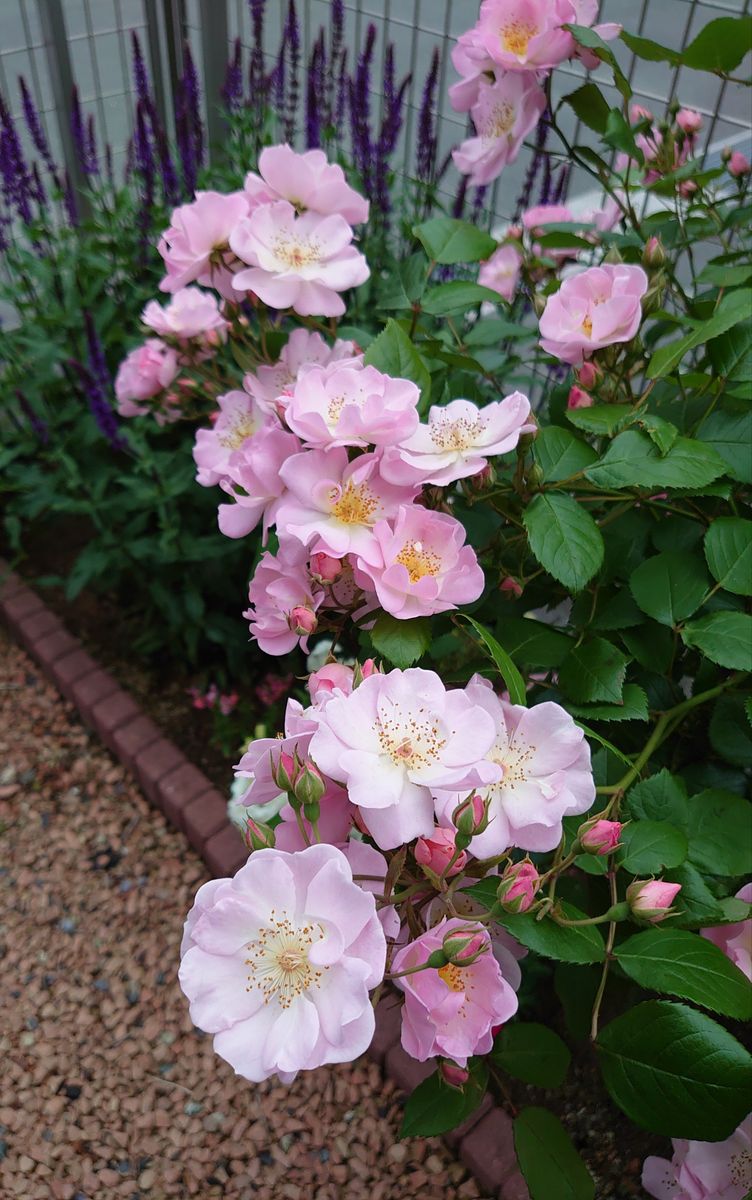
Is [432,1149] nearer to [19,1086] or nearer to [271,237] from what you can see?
[19,1086]

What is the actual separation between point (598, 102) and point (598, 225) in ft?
1.26

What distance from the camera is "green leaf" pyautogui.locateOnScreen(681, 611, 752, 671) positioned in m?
0.77

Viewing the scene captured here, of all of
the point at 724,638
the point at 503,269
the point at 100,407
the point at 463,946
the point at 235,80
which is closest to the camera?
the point at 463,946

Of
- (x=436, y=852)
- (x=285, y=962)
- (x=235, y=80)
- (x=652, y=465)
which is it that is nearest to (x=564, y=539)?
(x=652, y=465)

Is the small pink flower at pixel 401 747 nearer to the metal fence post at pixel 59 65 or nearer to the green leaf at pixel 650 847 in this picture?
the green leaf at pixel 650 847

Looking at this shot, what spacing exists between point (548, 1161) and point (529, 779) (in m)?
0.36

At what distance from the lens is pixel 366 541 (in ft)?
2.36

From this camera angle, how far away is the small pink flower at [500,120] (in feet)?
3.23

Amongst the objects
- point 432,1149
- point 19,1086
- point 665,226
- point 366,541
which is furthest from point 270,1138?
point 665,226

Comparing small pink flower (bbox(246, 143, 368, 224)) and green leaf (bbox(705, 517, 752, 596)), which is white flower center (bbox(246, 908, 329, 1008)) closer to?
green leaf (bbox(705, 517, 752, 596))

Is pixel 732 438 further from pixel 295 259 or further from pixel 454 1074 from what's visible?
pixel 454 1074

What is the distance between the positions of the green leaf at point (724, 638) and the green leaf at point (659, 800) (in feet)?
0.36

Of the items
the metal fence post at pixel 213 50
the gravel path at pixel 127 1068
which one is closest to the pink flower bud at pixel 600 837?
the gravel path at pixel 127 1068

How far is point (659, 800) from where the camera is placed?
80cm
